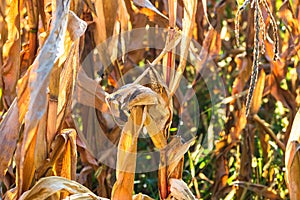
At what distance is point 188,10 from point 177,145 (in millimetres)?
168

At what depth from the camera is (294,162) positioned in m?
0.79

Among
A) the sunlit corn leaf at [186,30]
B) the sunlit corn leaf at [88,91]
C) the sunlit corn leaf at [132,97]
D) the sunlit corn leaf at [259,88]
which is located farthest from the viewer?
the sunlit corn leaf at [259,88]

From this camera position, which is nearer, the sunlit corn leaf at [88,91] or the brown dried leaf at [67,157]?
the brown dried leaf at [67,157]

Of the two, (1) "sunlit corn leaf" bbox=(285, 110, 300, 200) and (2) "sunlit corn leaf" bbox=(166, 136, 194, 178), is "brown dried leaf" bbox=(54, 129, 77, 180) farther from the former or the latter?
(1) "sunlit corn leaf" bbox=(285, 110, 300, 200)

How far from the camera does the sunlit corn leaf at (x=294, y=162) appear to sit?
2.58 ft

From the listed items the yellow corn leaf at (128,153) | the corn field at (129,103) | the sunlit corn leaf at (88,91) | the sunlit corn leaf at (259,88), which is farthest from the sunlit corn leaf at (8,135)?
the sunlit corn leaf at (259,88)

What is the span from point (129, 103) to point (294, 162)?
11.3 inches

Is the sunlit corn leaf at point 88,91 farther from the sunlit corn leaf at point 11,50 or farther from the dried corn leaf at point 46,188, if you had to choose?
the dried corn leaf at point 46,188

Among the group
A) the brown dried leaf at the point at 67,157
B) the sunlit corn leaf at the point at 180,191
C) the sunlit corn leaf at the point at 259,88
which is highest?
the sunlit corn leaf at the point at 259,88

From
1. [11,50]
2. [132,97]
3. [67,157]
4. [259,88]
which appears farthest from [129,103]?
[259,88]

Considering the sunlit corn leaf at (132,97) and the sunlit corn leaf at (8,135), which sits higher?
the sunlit corn leaf at (132,97)

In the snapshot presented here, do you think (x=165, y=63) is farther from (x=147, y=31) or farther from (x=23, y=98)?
(x=147, y=31)

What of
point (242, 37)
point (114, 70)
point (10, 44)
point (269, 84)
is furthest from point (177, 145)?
point (242, 37)

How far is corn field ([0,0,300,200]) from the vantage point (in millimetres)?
615
